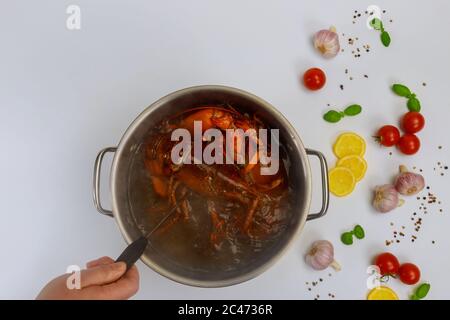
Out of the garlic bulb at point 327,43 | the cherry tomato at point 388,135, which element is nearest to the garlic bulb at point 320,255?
the cherry tomato at point 388,135

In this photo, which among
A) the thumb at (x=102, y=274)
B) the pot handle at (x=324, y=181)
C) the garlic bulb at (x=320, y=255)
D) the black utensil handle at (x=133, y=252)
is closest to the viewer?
the thumb at (x=102, y=274)

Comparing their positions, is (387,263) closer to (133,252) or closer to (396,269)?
(396,269)

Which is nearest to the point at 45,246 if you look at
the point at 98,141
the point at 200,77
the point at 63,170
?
the point at 63,170

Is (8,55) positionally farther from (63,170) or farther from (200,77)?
(200,77)

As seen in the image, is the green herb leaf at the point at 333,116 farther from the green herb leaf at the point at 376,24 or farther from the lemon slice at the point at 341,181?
the green herb leaf at the point at 376,24

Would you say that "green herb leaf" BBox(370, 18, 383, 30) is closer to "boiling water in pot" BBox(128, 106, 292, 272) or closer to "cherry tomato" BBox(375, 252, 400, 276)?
"boiling water in pot" BBox(128, 106, 292, 272)

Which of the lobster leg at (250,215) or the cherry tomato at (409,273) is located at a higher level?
the lobster leg at (250,215)

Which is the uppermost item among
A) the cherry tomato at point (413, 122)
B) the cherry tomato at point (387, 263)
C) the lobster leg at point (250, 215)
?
the cherry tomato at point (413, 122)
